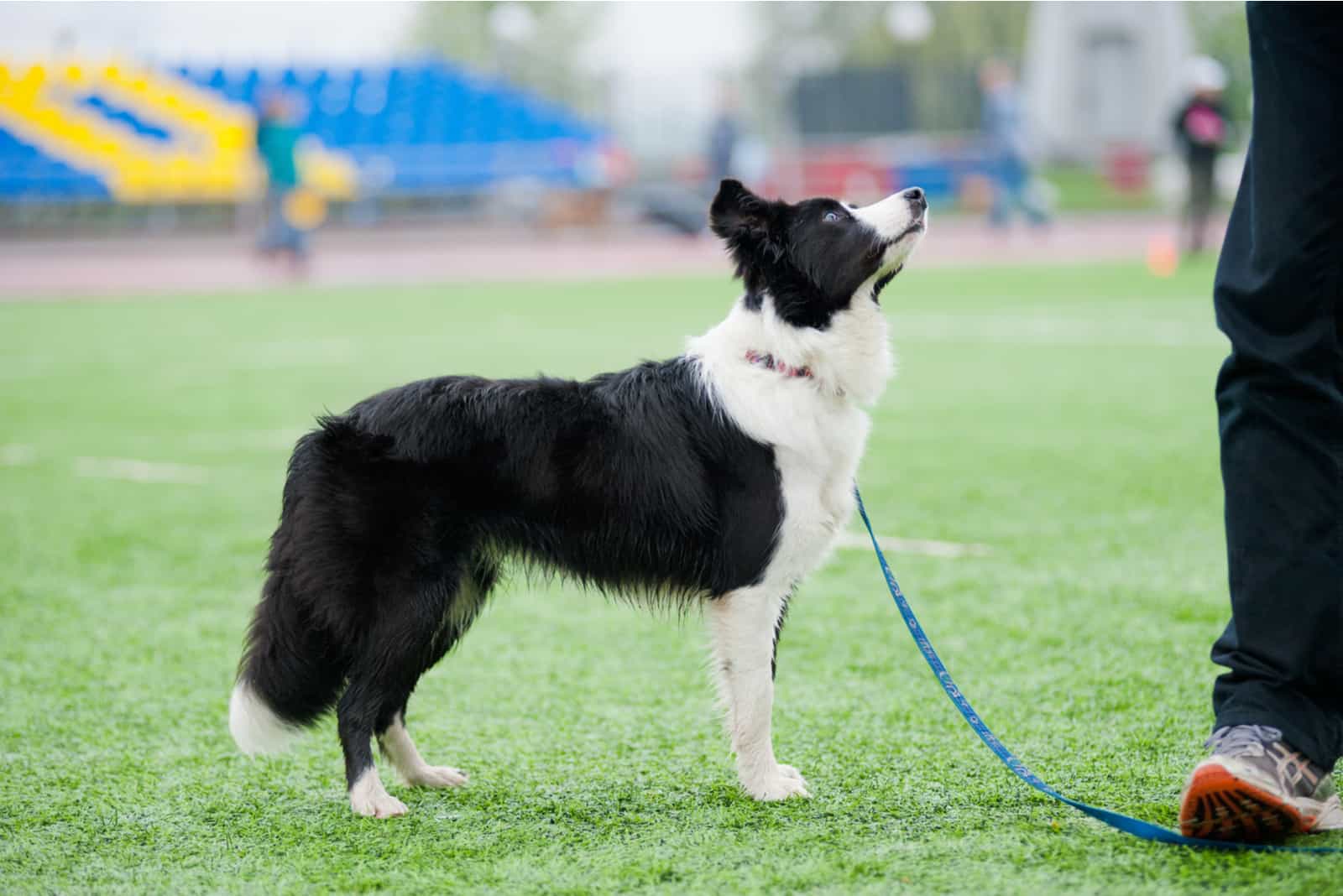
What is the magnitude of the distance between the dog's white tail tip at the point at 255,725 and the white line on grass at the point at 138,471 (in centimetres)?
410

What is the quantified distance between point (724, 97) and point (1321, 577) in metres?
24.2

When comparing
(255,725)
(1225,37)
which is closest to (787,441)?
(255,725)

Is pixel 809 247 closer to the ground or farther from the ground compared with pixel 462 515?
farther from the ground

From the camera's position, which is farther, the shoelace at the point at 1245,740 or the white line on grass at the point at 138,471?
the white line on grass at the point at 138,471

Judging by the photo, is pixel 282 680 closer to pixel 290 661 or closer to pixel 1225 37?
pixel 290 661

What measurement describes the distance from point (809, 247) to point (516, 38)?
54.7m

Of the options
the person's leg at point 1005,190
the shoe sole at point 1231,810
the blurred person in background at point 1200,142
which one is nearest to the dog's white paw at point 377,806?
the shoe sole at point 1231,810

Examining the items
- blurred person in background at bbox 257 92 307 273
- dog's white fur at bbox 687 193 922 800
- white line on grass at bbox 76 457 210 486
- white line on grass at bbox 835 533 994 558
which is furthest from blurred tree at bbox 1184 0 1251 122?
dog's white fur at bbox 687 193 922 800

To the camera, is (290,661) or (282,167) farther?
(282,167)

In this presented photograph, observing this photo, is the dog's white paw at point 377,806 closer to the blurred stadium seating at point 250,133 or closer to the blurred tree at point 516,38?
the blurred stadium seating at point 250,133

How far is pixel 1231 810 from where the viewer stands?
101 inches

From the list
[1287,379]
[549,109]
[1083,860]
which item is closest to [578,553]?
[1083,860]

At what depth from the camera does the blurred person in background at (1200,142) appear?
18.7 m

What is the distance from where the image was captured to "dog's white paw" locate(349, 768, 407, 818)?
3.04 meters
